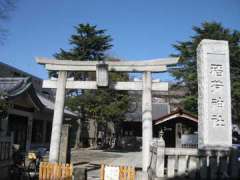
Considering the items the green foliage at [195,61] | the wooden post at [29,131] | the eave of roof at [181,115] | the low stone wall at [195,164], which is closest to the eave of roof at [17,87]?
the wooden post at [29,131]

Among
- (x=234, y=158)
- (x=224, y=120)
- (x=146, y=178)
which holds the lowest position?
(x=146, y=178)

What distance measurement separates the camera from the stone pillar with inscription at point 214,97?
1145 cm

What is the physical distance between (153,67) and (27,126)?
1158 centimetres

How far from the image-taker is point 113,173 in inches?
450

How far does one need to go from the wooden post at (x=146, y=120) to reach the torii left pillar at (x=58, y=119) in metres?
3.92

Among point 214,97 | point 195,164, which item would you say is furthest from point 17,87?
point 195,164

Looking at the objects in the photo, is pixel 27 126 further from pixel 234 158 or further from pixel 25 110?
pixel 234 158

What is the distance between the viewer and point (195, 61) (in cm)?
3369

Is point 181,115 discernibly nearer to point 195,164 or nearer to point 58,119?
point 58,119

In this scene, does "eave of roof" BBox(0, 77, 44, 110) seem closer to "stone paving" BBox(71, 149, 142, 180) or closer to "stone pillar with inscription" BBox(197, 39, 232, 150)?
"stone paving" BBox(71, 149, 142, 180)

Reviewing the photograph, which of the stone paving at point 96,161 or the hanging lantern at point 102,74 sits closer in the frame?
the hanging lantern at point 102,74

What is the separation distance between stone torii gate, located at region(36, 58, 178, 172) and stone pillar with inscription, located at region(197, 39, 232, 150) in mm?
3338

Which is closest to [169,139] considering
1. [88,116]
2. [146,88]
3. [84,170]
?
[88,116]

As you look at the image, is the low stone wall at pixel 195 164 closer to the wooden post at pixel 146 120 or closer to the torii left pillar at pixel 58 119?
the wooden post at pixel 146 120
